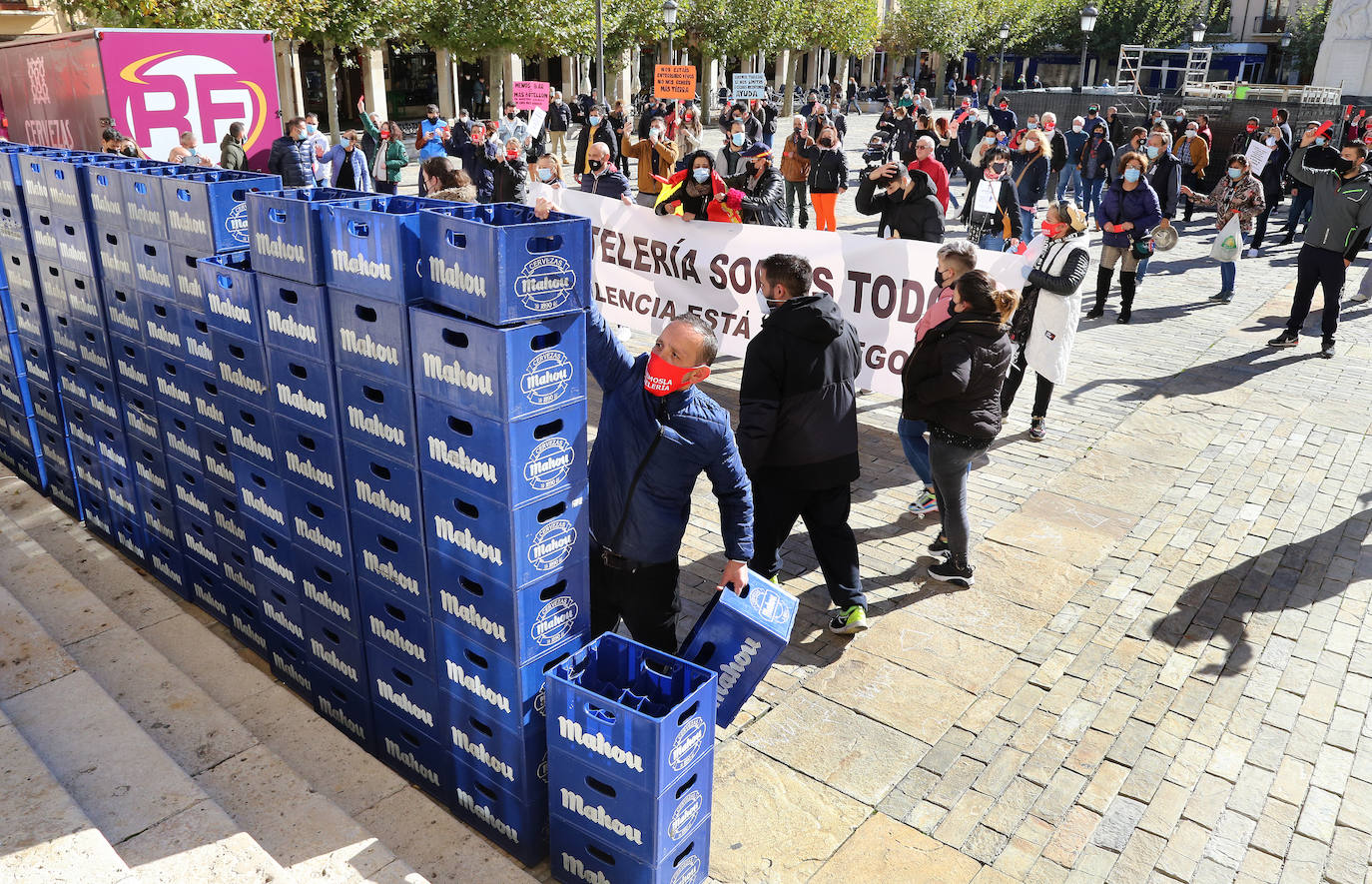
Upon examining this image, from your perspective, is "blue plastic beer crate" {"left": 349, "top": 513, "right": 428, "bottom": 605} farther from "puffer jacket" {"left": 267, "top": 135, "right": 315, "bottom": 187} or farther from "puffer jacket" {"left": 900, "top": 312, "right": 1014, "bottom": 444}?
"puffer jacket" {"left": 267, "top": 135, "right": 315, "bottom": 187}

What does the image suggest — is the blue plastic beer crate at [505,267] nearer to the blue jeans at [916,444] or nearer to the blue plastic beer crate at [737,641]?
the blue plastic beer crate at [737,641]

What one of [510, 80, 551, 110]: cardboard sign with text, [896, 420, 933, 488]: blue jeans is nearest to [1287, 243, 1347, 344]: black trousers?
[896, 420, 933, 488]: blue jeans

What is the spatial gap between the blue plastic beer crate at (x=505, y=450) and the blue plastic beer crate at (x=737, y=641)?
2.95 feet

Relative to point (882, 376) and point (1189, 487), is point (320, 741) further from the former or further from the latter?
point (1189, 487)

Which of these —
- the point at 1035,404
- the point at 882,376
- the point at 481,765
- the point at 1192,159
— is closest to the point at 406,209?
the point at 481,765

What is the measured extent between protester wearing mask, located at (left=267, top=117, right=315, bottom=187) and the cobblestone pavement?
31.7ft

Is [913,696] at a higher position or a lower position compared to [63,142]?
lower

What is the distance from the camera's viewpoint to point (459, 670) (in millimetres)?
3779

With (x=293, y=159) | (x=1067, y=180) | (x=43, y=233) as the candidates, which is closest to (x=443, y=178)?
(x=43, y=233)

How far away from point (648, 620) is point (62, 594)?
10.8 ft

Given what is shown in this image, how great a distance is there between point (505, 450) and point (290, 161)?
1263 centimetres

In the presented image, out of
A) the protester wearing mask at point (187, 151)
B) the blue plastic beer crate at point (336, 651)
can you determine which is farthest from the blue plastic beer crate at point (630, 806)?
the protester wearing mask at point (187, 151)

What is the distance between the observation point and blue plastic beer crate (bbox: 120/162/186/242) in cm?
468

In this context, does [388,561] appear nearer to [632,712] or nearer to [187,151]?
[632,712]
